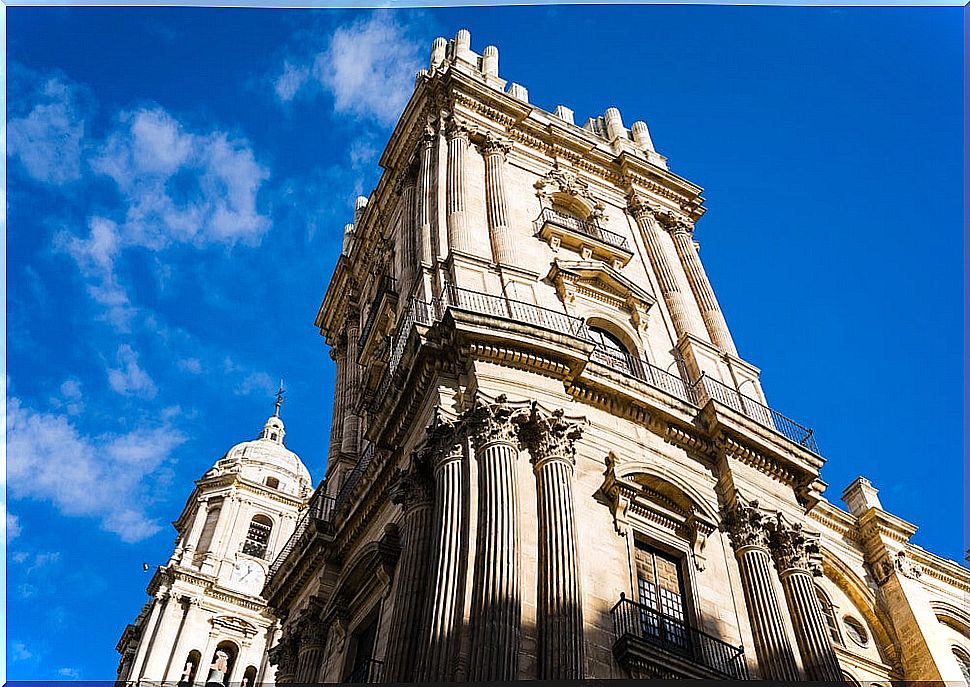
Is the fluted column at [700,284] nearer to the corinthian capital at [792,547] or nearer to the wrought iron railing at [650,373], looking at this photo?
the wrought iron railing at [650,373]

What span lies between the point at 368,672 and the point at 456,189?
14204mm

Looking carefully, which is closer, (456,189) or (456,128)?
(456,189)

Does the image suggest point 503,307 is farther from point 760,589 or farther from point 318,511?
point 318,511

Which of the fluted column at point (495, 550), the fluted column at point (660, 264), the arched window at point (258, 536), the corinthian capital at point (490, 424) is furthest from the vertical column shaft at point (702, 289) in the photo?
the arched window at point (258, 536)

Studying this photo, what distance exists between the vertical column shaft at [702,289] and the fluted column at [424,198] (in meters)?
8.36

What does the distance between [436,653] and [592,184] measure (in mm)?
21531

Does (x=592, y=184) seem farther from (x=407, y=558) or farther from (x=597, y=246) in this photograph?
(x=407, y=558)

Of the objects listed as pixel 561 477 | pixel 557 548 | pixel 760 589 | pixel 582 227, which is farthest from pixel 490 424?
pixel 582 227

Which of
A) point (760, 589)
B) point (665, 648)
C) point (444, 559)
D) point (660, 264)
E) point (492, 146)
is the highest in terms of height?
point (492, 146)

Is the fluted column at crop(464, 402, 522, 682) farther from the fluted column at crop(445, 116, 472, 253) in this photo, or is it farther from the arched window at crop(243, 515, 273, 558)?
the arched window at crop(243, 515, 273, 558)

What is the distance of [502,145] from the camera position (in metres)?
31.4

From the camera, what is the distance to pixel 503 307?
2298 cm

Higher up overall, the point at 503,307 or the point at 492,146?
the point at 492,146

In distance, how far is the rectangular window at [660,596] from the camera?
688 inches
